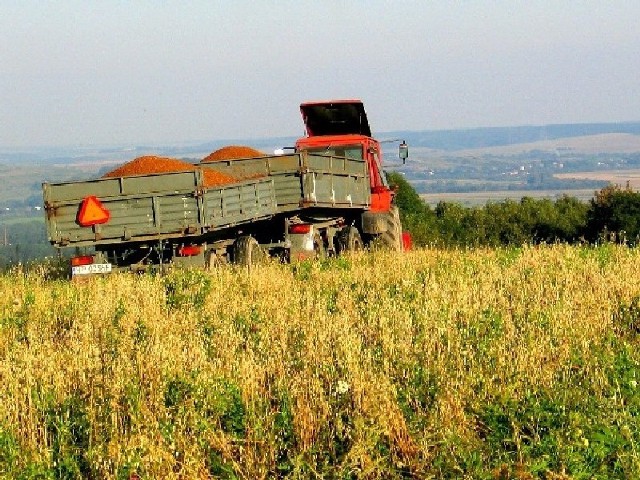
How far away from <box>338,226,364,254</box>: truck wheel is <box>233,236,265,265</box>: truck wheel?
3.70 meters

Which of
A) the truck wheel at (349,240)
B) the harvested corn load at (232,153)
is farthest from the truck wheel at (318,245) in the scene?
the harvested corn load at (232,153)

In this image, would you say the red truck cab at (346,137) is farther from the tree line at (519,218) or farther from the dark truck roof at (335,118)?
the tree line at (519,218)

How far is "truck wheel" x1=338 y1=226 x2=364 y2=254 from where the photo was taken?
68.1ft

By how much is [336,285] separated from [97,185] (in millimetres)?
4673

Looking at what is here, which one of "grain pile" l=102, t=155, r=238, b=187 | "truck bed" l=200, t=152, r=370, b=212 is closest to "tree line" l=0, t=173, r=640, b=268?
"truck bed" l=200, t=152, r=370, b=212

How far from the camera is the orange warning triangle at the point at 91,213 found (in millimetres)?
15211

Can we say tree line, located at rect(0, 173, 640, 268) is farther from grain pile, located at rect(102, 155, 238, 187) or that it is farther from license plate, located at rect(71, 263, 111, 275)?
license plate, located at rect(71, 263, 111, 275)

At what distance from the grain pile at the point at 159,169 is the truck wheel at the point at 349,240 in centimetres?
411

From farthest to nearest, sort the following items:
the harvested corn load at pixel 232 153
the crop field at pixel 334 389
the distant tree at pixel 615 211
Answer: the distant tree at pixel 615 211, the harvested corn load at pixel 232 153, the crop field at pixel 334 389

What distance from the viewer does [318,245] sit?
64.3 ft

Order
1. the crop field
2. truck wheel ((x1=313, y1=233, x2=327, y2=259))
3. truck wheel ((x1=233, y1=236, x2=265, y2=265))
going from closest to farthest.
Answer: the crop field < truck wheel ((x1=233, y1=236, x2=265, y2=265)) < truck wheel ((x1=313, y1=233, x2=327, y2=259))

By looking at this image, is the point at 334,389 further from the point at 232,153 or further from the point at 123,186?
the point at 232,153

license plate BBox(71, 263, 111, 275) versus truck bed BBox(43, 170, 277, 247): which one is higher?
truck bed BBox(43, 170, 277, 247)

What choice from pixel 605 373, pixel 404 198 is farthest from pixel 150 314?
pixel 404 198
